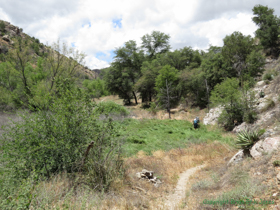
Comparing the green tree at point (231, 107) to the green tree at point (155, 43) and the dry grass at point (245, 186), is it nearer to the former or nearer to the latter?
the dry grass at point (245, 186)

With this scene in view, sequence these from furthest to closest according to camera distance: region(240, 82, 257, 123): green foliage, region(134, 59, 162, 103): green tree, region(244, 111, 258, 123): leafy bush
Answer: region(134, 59, 162, 103): green tree, region(240, 82, 257, 123): green foliage, region(244, 111, 258, 123): leafy bush

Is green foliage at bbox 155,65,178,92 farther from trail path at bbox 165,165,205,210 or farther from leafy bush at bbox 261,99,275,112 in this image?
trail path at bbox 165,165,205,210

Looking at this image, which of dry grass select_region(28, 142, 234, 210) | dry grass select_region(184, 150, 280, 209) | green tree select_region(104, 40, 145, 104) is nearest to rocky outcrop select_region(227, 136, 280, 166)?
dry grass select_region(184, 150, 280, 209)

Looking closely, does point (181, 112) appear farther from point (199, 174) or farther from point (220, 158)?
point (199, 174)

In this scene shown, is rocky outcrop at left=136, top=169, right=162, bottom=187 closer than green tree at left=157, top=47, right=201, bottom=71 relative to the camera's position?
Yes

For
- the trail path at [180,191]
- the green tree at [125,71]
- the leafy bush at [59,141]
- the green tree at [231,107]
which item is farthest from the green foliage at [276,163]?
the green tree at [125,71]

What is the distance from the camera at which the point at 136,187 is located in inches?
260

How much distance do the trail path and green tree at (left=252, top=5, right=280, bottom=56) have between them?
31.0 metres

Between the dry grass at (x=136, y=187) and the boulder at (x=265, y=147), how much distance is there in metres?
3.17

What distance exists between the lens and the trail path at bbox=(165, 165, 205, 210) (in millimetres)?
5625

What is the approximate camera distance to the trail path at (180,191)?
18.5 ft

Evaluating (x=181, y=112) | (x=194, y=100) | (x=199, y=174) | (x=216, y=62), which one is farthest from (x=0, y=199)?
(x=194, y=100)

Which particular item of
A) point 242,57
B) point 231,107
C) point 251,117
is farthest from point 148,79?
point 251,117

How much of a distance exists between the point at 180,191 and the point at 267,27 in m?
35.1
